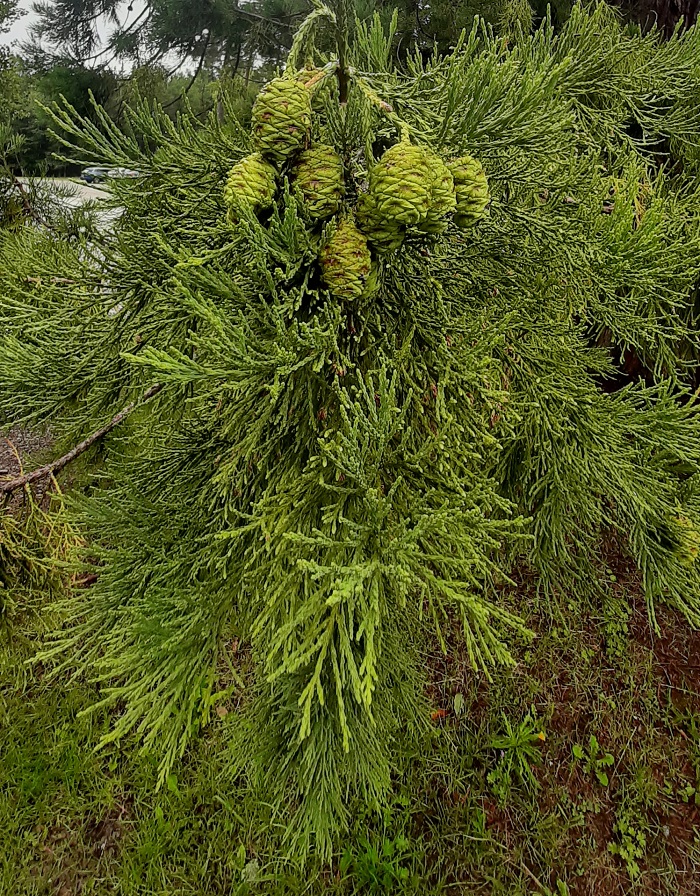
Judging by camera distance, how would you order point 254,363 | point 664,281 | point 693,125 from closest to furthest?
1. point 254,363
2. point 664,281
3. point 693,125

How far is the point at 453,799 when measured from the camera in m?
2.59

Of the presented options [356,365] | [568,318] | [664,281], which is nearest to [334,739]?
[356,365]

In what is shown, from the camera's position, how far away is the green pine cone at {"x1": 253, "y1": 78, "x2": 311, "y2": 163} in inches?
34.1

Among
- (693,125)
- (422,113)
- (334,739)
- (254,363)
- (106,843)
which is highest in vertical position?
(422,113)

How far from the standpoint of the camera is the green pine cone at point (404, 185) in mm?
832

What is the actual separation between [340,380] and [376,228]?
260 mm

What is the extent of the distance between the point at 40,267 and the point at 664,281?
1825 millimetres

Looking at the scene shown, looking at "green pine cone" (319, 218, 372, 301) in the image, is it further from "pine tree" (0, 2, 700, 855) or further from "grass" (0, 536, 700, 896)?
"grass" (0, 536, 700, 896)

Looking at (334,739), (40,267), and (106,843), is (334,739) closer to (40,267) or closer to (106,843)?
(40,267)

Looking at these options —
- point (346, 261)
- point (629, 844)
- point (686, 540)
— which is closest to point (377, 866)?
point (629, 844)

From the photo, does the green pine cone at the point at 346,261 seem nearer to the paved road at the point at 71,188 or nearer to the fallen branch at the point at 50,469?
the paved road at the point at 71,188

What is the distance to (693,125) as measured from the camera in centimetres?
196

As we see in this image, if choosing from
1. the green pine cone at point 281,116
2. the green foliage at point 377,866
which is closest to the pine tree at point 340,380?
the green pine cone at point 281,116

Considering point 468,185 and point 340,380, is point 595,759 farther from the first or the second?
point 468,185
